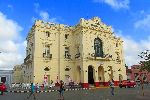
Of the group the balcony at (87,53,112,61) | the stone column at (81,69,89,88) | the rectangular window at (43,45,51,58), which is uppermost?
the rectangular window at (43,45,51,58)

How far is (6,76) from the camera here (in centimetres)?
6669

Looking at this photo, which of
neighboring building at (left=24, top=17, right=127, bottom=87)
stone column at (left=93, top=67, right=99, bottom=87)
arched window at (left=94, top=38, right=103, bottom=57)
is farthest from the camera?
arched window at (left=94, top=38, right=103, bottom=57)

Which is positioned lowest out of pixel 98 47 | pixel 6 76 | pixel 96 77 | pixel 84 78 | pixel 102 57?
pixel 84 78

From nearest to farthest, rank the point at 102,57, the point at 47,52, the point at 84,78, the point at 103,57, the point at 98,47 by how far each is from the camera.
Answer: the point at 84,78
the point at 47,52
the point at 102,57
the point at 103,57
the point at 98,47

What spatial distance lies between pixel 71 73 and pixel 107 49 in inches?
345

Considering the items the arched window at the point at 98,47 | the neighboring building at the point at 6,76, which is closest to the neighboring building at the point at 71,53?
the arched window at the point at 98,47

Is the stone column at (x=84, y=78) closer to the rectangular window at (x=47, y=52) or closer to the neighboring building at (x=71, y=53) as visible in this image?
the neighboring building at (x=71, y=53)

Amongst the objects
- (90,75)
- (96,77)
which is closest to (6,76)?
(90,75)

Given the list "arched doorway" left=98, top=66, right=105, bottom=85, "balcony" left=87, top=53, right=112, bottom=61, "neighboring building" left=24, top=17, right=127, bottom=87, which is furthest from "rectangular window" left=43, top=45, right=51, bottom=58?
"arched doorway" left=98, top=66, right=105, bottom=85

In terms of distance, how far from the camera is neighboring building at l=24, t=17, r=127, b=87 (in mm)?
47062

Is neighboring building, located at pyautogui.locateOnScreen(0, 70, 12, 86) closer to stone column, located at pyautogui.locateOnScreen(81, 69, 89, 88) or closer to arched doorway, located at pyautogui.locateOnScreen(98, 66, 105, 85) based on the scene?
arched doorway, located at pyautogui.locateOnScreen(98, 66, 105, 85)

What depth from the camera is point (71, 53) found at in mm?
50281

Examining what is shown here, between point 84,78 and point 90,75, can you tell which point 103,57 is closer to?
point 90,75

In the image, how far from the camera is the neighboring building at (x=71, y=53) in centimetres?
4706
